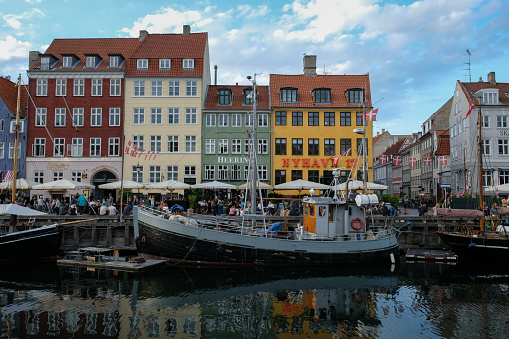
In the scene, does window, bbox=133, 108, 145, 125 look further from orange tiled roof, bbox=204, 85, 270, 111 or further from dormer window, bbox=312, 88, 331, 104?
dormer window, bbox=312, 88, 331, 104

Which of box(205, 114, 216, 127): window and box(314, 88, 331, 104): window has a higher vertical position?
box(314, 88, 331, 104): window

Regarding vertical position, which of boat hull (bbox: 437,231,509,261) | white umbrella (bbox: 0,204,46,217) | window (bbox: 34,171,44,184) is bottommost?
boat hull (bbox: 437,231,509,261)

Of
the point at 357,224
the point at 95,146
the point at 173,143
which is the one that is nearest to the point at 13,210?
the point at 357,224

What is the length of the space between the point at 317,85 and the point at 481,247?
27286mm

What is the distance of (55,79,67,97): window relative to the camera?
144ft

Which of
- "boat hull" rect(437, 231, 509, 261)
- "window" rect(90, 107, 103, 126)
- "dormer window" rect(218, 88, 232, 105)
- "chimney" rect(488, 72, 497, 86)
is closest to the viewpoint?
"boat hull" rect(437, 231, 509, 261)

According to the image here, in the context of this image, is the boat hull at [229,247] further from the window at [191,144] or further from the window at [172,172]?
the window at [191,144]

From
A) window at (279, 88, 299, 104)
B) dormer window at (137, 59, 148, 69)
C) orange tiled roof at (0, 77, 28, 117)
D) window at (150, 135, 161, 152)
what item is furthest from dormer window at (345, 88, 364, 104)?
orange tiled roof at (0, 77, 28, 117)

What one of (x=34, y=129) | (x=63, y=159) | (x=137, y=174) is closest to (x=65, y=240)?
(x=137, y=174)

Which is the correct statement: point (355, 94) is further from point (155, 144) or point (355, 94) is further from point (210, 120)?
point (155, 144)

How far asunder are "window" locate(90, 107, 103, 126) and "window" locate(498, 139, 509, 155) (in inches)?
1635

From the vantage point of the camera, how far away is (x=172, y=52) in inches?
1770

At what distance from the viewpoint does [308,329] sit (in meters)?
13.1

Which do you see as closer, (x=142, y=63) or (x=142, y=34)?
(x=142, y=63)
